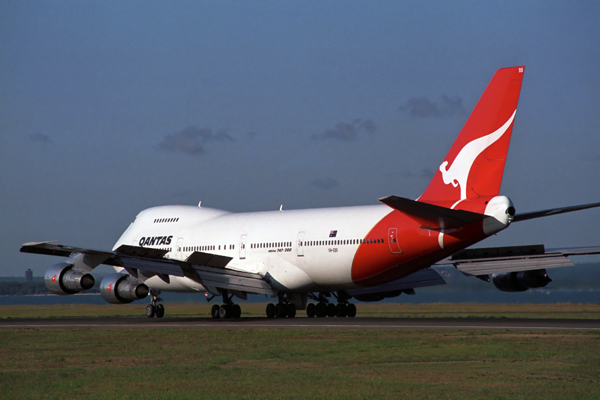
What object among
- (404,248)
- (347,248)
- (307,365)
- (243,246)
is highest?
(243,246)

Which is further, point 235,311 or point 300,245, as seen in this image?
point 235,311

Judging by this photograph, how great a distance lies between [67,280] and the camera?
102 ft

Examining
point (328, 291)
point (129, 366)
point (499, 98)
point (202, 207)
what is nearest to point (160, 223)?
point (202, 207)

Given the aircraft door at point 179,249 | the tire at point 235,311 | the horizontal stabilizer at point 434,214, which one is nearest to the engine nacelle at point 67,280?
the aircraft door at point 179,249

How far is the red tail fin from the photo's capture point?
24094mm

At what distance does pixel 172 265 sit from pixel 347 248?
6.77 m

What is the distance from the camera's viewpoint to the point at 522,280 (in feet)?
101

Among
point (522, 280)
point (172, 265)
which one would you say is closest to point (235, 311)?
point (172, 265)

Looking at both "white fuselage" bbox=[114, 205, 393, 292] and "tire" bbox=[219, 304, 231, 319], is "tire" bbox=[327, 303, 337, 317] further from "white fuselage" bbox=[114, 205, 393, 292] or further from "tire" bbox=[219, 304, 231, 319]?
"tire" bbox=[219, 304, 231, 319]

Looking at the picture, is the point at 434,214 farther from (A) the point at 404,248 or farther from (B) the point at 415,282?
(B) the point at 415,282

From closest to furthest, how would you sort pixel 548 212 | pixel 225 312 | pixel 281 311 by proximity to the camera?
1. pixel 548 212
2. pixel 225 312
3. pixel 281 311

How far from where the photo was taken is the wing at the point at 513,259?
1125 inches

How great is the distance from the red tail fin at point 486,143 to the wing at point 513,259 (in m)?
5.28

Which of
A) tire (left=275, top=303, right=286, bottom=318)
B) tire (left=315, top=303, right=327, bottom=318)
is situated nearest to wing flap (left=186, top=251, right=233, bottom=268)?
tire (left=275, top=303, right=286, bottom=318)
